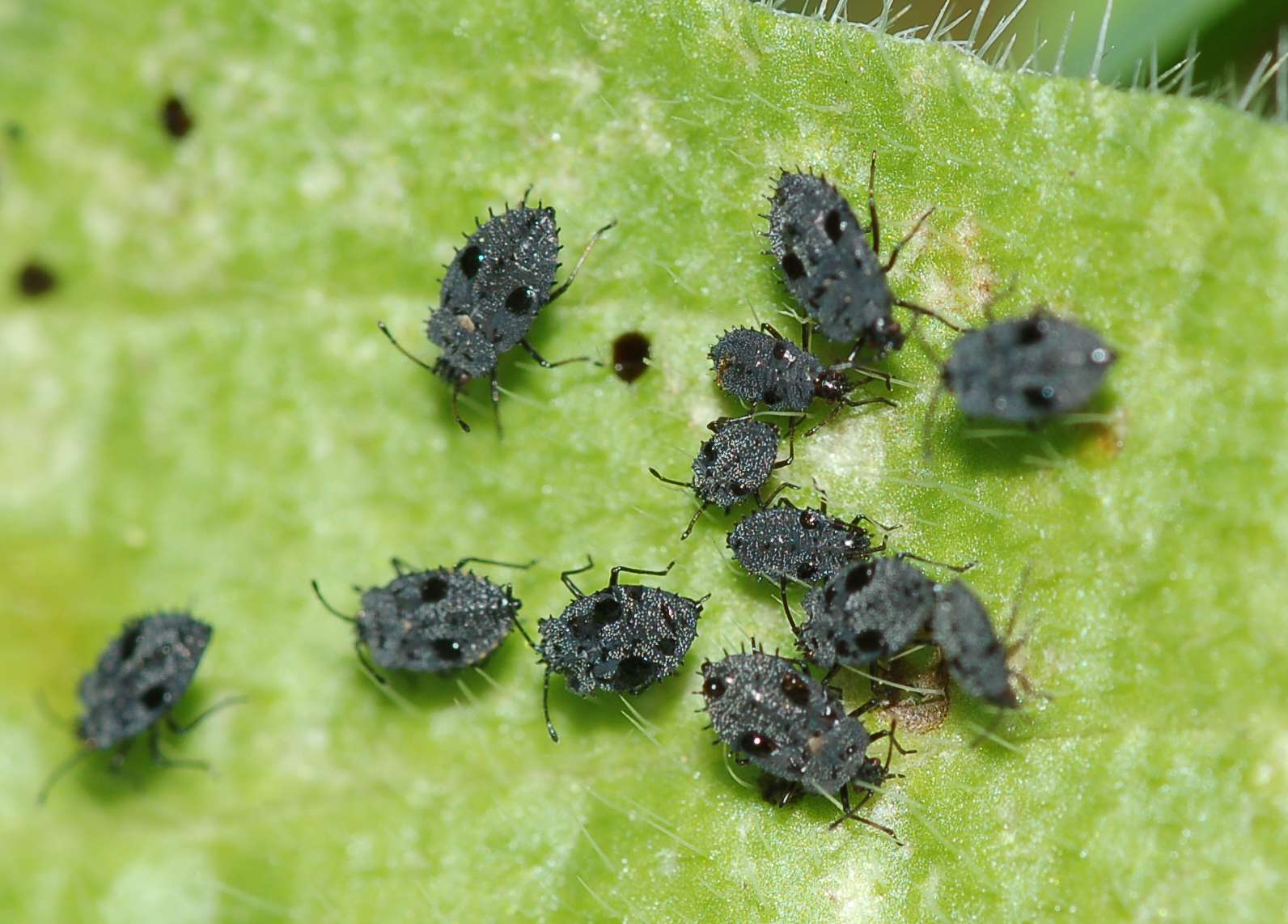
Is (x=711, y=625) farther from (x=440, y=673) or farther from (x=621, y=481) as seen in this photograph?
(x=440, y=673)

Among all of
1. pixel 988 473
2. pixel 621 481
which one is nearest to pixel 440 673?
pixel 621 481

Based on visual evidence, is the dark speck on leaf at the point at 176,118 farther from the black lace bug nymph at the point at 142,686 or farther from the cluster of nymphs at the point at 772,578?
the black lace bug nymph at the point at 142,686

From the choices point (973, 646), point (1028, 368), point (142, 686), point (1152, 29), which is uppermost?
point (1152, 29)

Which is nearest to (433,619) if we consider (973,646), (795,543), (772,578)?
(772,578)

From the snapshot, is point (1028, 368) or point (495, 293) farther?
point (495, 293)

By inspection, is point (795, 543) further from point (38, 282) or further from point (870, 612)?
point (38, 282)

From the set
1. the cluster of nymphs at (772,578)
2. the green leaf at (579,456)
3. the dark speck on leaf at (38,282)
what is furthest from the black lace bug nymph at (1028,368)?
the dark speck on leaf at (38,282)
